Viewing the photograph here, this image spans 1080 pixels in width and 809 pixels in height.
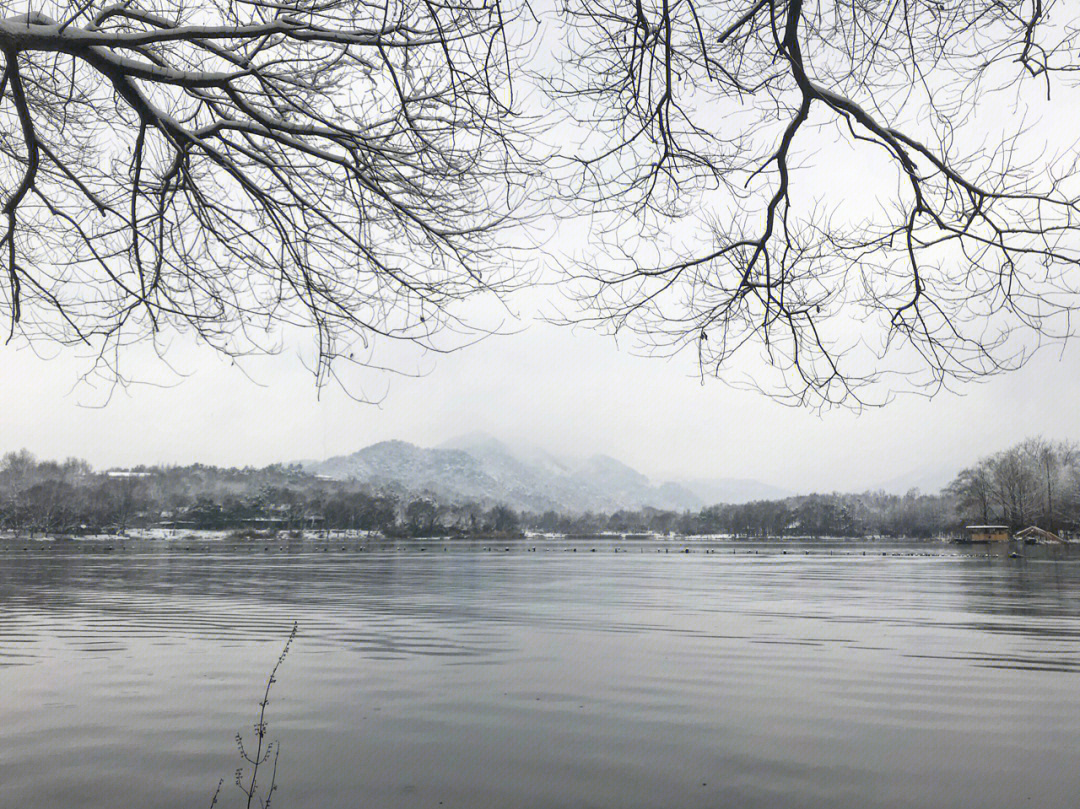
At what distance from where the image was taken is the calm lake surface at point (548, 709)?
5223 mm

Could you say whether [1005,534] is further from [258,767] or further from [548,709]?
[258,767]

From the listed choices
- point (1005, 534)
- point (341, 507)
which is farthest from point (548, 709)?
point (341, 507)

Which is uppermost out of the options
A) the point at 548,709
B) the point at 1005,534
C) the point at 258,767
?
the point at 258,767

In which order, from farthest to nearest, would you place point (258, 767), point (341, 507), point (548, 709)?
point (341, 507) → point (548, 709) → point (258, 767)

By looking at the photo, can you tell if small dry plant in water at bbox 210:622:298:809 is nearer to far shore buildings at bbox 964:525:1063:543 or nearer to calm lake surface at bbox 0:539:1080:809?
calm lake surface at bbox 0:539:1080:809

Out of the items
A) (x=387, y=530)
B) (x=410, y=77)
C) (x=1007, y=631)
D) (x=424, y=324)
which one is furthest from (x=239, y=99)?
(x=387, y=530)

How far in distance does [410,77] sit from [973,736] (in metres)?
6.78

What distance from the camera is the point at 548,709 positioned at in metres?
7.48

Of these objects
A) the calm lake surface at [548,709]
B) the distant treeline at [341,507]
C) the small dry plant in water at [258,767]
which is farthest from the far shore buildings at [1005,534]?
the small dry plant in water at [258,767]

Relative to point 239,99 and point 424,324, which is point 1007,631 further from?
point 239,99

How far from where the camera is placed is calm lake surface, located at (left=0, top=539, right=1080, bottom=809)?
5223 mm

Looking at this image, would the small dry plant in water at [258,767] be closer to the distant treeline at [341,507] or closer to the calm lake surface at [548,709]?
the calm lake surface at [548,709]

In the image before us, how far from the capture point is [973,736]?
6520mm

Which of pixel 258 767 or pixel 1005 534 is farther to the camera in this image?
pixel 1005 534
